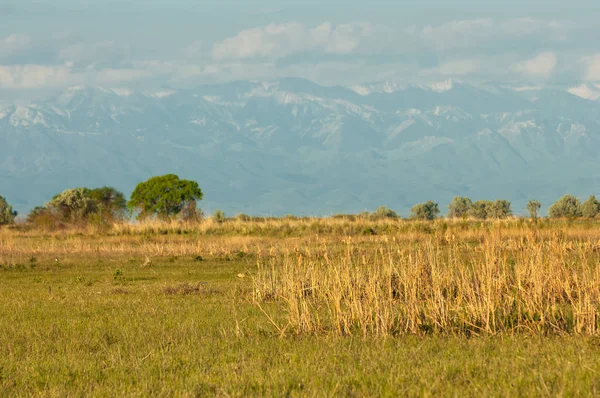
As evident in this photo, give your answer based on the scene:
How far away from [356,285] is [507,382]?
5.17 m

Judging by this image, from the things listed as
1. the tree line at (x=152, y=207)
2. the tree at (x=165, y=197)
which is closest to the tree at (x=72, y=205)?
the tree line at (x=152, y=207)

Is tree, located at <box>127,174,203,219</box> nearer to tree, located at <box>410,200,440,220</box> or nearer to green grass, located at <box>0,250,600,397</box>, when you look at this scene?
tree, located at <box>410,200,440,220</box>

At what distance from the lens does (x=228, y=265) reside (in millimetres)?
26969

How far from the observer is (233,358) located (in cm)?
1123

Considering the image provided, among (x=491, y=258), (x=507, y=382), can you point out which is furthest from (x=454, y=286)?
(x=507, y=382)

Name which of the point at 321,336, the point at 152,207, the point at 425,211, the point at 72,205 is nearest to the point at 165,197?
the point at 152,207

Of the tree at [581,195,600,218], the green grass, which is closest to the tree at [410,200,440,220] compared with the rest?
the tree at [581,195,600,218]

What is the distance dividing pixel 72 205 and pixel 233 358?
52.5 meters

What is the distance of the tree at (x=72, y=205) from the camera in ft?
196

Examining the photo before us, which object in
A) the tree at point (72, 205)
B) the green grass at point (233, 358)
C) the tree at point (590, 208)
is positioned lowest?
the green grass at point (233, 358)

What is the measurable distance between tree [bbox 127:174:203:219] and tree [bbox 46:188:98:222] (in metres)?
4.11

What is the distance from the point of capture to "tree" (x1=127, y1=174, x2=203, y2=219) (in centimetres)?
5766

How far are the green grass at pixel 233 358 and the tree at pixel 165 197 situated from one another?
1598 inches

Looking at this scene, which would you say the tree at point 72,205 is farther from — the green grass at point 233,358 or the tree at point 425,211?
the green grass at point 233,358
